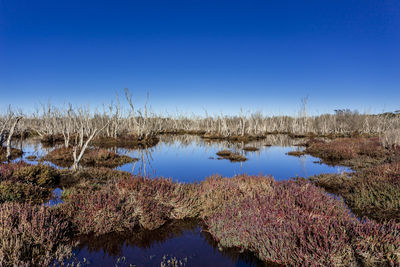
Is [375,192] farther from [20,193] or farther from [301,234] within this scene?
[20,193]

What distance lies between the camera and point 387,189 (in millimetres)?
6844

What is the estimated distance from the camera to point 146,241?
14.7 ft

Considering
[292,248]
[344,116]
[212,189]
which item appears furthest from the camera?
[344,116]

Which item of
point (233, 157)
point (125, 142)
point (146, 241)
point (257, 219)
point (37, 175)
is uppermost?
point (257, 219)

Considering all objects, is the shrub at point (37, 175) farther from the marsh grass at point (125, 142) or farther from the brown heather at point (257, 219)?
the marsh grass at point (125, 142)

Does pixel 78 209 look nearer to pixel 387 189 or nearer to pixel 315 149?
pixel 387 189

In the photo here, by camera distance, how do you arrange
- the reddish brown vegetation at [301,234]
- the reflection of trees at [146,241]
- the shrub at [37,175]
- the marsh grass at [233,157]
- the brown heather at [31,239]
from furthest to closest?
the marsh grass at [233,157], the shrub at [37,175], the reflection of trees at [146,241], the brown heather at [31,239], the reddish brown vegetation at [301,234]

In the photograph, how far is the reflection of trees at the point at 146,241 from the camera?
397 centimetres

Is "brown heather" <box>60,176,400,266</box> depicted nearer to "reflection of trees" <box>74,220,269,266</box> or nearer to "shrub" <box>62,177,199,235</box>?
"shrub" <box>62,177,199,235</box>

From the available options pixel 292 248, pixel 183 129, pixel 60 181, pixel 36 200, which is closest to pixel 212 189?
pixel 292 248

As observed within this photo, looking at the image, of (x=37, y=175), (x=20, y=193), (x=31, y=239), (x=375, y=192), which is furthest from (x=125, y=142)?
(x=375, y=192)

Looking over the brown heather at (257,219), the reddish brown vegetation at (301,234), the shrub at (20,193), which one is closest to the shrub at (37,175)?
the shrub at (20,193)

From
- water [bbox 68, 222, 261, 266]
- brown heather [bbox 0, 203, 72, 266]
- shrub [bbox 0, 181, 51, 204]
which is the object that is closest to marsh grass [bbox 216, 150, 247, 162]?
water [bbox 68, 222, 261, 266]

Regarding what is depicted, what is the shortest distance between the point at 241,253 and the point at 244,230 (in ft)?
1.29
